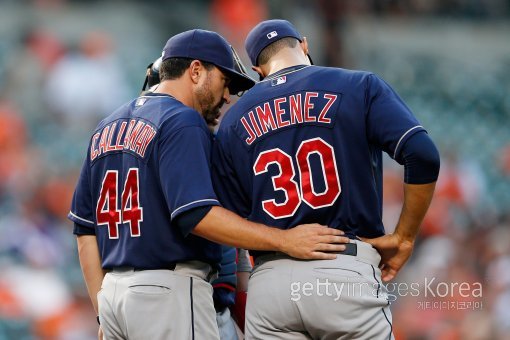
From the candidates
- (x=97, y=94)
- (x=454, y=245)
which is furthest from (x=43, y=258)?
(x=454, y=245)

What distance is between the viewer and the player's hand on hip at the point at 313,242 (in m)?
3.22

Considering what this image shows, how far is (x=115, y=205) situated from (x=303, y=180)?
694 mm

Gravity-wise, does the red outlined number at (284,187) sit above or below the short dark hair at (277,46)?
below

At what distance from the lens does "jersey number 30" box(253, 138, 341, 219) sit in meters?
3.27

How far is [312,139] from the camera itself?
3301mm

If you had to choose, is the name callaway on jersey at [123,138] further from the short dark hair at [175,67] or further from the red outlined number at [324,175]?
the red outlined number at [324,175]

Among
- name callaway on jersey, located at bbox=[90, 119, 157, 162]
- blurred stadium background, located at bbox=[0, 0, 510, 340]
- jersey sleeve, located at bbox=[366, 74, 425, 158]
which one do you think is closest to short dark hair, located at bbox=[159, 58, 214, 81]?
name callaway on jersey, located at bbox=[90, 119, 157, 162]

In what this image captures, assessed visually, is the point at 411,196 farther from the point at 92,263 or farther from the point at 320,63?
the point at 320,63

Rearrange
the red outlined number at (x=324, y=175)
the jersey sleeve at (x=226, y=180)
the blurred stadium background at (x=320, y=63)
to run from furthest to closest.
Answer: the blurred stadium background at (x=320, y=63) < the jersey sleeve at (x=226, y=180) < the red outlined number at (x=324, y=175)

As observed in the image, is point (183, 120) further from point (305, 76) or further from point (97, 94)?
point (97, 94)

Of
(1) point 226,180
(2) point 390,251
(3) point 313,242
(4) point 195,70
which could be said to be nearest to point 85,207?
(1) point 226,180

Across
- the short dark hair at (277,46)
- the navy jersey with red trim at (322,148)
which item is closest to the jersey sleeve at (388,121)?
the navy jersey with red trim at (322,148)

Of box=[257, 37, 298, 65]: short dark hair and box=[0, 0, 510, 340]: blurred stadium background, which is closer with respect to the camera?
box=[257, 37, 298, 65]: short dark hair

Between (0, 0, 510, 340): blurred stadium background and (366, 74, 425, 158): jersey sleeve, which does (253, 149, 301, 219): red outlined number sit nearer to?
(366, 74, 425, 158): jersey sleeve
